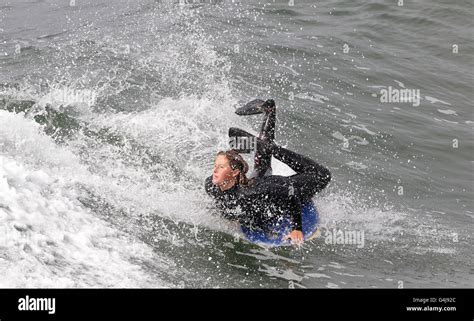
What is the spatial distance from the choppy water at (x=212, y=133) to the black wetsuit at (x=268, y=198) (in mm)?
346

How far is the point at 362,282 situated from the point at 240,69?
8913 mm

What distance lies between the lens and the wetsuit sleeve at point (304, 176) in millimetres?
8141

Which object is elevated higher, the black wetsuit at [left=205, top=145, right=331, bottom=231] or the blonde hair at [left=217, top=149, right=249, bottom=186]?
the blonde hair at [left=217, top=149, right=249, bottom=186]

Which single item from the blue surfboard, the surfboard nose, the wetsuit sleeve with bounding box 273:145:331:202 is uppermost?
the surfboard nose

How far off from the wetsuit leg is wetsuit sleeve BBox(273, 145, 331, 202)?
0.16 metres

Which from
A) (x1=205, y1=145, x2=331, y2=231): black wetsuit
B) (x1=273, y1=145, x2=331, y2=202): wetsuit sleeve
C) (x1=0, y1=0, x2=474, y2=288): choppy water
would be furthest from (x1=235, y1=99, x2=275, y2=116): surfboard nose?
(x1=0, y1=0, x2=474, y2=288): choppy water

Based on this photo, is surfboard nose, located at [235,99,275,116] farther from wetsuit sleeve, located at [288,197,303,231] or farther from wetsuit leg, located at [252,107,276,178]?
wetsuit sleeve, located at [288,197,303,231]

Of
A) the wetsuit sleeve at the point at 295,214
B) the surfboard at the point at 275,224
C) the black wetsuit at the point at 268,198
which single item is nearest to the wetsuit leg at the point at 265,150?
the surfboard at the point at 275,224

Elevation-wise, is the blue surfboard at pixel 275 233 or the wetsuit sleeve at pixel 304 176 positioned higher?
the wetsuit sleeve at pixel 304 176

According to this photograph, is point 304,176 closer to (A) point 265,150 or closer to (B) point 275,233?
(A) point 265,150

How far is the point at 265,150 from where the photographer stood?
8477 millimetres

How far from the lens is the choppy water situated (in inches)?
280

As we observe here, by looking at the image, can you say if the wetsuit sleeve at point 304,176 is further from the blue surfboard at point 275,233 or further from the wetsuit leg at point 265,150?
the blue surfboard at point 275,233
